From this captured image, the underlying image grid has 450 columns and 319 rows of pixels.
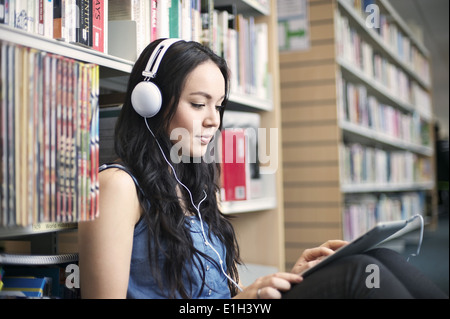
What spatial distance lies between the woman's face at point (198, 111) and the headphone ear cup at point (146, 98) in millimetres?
72

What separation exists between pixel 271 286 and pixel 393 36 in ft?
12.0

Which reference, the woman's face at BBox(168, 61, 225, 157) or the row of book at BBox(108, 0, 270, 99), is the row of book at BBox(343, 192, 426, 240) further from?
the woman's face at BBox(168, 61, 225, 157)

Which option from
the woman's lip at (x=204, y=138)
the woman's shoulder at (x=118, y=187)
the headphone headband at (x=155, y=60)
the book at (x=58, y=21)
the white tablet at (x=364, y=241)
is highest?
the book at (x=58, y=21)

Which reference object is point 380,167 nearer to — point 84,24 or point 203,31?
point 203,31

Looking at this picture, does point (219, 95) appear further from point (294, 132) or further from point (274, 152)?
point (294, 132)

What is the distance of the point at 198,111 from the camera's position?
1039 mm

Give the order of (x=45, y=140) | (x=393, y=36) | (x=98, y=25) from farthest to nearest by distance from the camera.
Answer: (x=393, y=36) → (x=98, y=25) → (x=45, y=140)

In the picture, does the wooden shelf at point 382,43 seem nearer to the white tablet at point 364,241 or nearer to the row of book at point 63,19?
the row of book at point 63,19

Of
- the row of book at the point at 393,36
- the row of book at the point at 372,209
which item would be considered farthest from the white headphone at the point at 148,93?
the row of book at the point at 393,36

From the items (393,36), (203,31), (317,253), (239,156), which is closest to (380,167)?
(393,36)

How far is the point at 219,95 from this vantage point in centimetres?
107

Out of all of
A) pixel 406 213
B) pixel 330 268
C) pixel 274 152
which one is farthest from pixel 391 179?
pixel 330 268

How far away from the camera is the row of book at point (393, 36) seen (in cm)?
292
